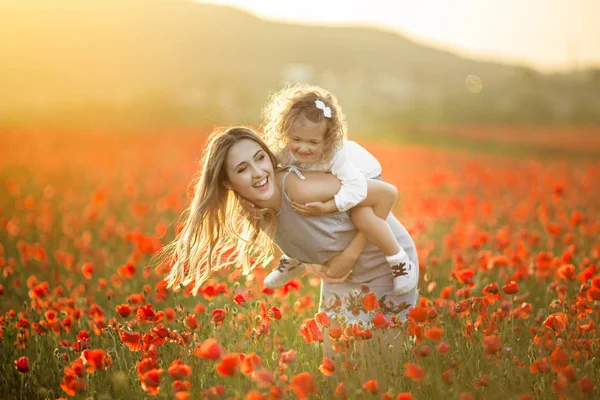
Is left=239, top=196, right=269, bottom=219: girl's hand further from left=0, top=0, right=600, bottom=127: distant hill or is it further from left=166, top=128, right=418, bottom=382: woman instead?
left=0, top=0, right=600, bottom=127: distant hill

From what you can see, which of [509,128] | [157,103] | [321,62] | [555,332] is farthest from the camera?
[321,62]

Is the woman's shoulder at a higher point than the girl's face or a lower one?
lower

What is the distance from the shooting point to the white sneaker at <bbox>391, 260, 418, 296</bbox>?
3551 millimetres

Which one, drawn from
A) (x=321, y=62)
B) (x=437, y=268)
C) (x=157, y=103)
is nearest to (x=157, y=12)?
(x=321, y=62)

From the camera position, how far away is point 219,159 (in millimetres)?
3412

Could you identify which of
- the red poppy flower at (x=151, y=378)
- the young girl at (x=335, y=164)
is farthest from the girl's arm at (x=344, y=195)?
the red poppy flower at (x=151, y=378)

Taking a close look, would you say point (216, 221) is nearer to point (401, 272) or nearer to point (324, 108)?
point (324, 108)

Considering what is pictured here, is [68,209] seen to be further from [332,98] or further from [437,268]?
[332,98]

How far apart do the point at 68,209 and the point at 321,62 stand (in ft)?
171

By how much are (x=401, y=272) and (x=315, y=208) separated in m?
0.60

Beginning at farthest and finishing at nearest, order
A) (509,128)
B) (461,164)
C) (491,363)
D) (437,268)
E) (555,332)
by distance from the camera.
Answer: (509,128) → (461,164) → (437,268) → (555,332) → (491,363)

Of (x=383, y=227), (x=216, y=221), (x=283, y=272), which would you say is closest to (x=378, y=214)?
(x=383, y=227)

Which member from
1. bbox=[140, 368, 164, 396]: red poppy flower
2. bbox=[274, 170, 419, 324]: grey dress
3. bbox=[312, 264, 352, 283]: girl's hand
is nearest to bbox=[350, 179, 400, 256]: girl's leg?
bbox=[274, 170, 419, 324]: grey dress

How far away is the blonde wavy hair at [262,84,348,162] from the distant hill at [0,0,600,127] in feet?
40.0
